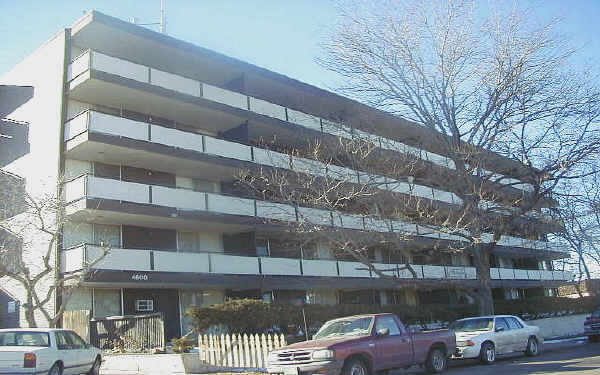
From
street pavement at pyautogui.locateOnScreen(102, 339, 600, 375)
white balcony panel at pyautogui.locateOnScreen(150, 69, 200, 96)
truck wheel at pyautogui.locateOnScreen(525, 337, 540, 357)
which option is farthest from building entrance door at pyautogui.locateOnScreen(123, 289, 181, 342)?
truck wheel at pyautogui.locateOnScreen(525, 337, 540, 357)

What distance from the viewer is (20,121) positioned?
87.4 feet

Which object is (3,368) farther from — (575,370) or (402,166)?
(402,166)

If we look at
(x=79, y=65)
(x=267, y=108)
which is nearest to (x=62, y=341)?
(x=79, y=65)

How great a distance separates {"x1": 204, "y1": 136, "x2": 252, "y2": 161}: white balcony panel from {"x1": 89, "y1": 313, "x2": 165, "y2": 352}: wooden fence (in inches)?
359

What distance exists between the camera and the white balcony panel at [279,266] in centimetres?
2586

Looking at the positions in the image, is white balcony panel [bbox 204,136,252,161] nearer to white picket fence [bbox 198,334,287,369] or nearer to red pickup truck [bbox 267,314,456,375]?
white picket fence [bbox 198,334,287,369]

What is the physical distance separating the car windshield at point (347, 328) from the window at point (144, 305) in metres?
11.4

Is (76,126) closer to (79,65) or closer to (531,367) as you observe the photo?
(79,65)

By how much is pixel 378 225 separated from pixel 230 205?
6.58m

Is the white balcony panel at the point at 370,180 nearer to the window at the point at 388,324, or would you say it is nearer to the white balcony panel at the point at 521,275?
the window at the point at 388,324

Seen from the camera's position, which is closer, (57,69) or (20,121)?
(57,69)

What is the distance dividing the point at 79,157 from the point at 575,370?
61.9ft

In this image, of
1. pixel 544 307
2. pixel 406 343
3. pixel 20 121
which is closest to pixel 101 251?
pixel 20 121

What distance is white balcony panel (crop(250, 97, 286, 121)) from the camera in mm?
28938
